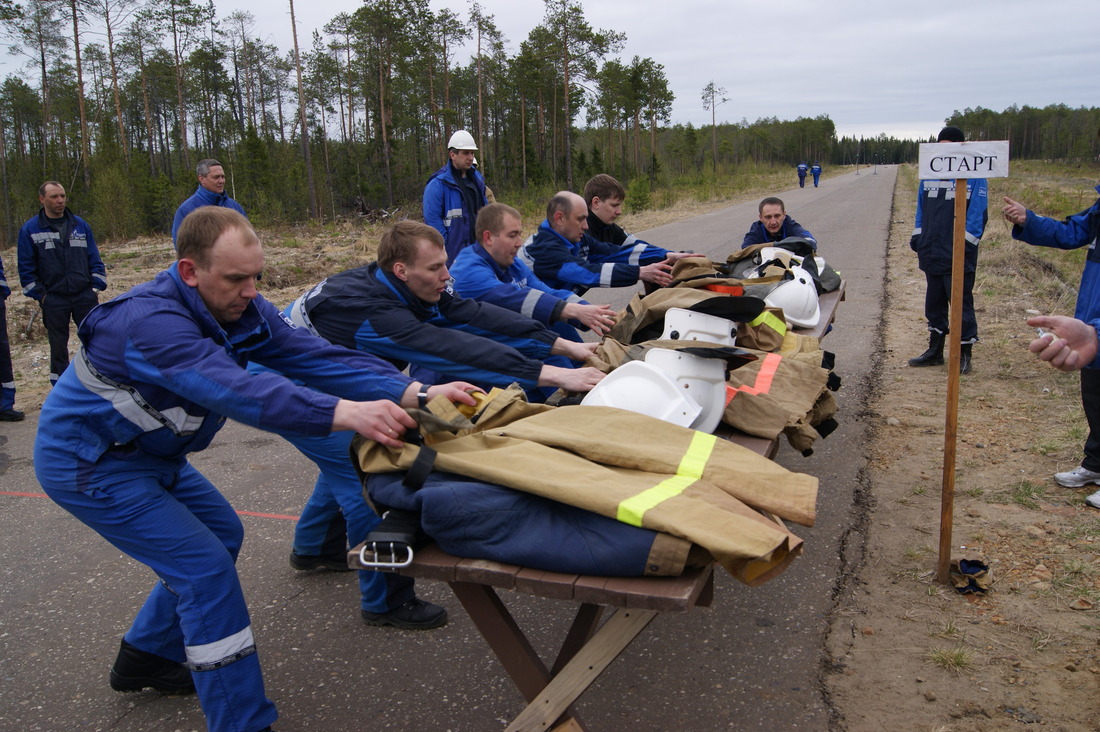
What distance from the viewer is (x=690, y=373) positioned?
112 inches

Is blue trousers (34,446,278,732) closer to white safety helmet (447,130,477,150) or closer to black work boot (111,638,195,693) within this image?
black work boot (111,638,195,693)

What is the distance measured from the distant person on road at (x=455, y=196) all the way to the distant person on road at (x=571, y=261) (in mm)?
1728

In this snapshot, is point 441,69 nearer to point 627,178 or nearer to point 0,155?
point 627,178

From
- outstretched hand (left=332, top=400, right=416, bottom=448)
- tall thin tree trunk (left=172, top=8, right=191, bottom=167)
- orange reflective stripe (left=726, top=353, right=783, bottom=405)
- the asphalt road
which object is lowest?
the asphalt road

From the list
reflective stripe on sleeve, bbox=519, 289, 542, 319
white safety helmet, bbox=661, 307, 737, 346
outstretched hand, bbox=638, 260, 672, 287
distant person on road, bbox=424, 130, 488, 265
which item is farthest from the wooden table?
distant person on road, bbox=424, 130, 488, 265

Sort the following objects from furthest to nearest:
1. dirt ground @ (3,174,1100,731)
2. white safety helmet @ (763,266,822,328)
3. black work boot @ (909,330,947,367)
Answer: black work boot @ (909,330,947,367)
white safety helmet @ (763,266,822,328)
dirt ground @ (3,174,1100,731)

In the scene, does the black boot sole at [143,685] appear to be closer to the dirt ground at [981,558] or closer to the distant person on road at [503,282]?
the dirt ground at [981,558]

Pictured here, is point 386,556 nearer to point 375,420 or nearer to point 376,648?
point 375,420

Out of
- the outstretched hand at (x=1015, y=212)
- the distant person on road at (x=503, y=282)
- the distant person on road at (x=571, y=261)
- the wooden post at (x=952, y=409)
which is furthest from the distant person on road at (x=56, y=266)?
the outstretched hand at (x=1015, y=212)

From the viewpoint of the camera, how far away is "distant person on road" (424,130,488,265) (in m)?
6.91

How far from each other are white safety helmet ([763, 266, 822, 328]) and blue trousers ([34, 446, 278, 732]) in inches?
134

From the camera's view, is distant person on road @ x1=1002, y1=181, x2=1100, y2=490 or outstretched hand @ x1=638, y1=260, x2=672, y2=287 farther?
outstretched hand @ x1=638, y1=260, x2=672, y2=287

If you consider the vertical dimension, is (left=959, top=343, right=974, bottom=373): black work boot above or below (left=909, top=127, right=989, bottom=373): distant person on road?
below

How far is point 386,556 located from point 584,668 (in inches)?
22.5
